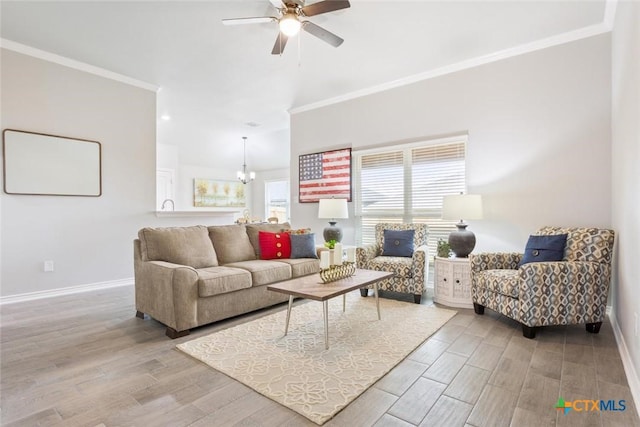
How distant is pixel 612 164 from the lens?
3250 mm

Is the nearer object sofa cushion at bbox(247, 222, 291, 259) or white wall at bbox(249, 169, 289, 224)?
sofa cushion at bbox(247, 222, 291, 259)

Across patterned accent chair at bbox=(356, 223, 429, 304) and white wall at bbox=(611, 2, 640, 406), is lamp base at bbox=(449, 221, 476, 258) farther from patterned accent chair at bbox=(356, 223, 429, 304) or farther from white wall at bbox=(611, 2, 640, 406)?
white wall at bbox=(611, 2, 640, 406)

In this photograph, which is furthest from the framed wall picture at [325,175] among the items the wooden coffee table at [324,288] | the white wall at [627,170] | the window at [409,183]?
the white wall at [627,170]

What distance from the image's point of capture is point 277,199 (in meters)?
9.74

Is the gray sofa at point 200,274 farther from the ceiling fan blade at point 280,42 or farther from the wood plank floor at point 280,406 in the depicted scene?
the ceiling fan blade at point 280,42

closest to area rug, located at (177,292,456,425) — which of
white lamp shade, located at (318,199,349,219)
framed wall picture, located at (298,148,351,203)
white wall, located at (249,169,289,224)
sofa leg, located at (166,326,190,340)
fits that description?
sofa leg, located at (166,326,190,340)

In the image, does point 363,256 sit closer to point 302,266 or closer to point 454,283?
point 302,266

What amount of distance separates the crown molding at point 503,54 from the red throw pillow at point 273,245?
268cm

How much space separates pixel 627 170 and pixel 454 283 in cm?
184

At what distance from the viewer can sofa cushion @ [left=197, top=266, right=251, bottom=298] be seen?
2.88 m

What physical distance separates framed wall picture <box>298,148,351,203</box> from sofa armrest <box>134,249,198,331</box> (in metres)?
3.09

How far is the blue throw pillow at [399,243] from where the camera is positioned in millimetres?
4184

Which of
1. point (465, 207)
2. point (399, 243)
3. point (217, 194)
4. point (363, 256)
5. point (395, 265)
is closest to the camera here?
point (465, 207)

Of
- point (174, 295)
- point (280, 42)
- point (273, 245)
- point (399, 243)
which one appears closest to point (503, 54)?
point (399, 243)
